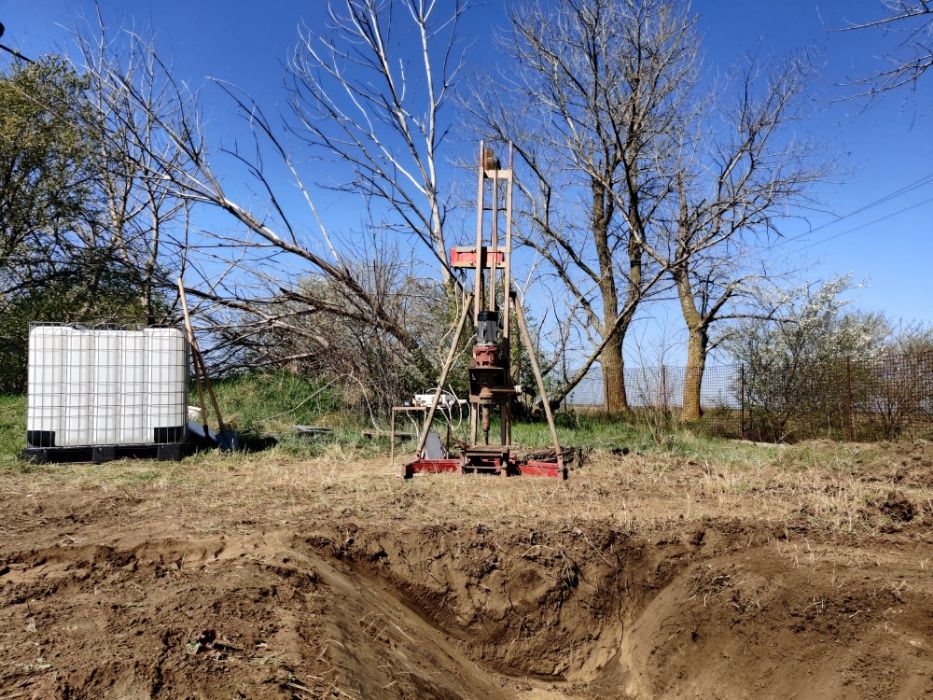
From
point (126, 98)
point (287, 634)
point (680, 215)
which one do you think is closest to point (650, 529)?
point (287, 634)

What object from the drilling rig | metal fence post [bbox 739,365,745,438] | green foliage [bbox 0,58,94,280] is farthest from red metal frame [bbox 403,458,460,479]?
green foliage [bbox 0,58,94,280]

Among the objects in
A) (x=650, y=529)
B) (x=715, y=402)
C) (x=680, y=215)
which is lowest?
(x=650, y=529)

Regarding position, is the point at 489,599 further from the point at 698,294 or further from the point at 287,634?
the point at 698,294

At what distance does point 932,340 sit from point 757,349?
4598mm

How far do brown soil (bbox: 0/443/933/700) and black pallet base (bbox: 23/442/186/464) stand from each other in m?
1.35

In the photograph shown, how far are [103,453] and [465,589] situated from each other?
5.74m

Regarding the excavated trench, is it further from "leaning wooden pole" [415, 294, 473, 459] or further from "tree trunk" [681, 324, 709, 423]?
"tree trunk" [681, 324, 709, 423]

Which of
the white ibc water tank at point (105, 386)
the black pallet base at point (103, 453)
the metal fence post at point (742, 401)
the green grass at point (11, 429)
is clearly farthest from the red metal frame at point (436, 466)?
the metal fence post at point (742, 401)

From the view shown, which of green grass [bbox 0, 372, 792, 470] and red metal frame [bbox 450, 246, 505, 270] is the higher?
red metal frame [bbox 450, 246, 505, 270]

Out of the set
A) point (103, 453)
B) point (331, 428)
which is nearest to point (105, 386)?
point (103, 453)

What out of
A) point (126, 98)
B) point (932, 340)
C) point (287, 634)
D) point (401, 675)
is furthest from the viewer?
point (932, 340)

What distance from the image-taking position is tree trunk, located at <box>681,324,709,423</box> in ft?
47.3

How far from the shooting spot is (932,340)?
1467cm

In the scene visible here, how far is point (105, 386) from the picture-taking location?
8.09m
